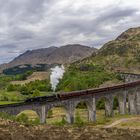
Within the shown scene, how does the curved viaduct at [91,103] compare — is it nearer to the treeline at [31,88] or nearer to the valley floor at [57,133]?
the valley floor at [57,133]

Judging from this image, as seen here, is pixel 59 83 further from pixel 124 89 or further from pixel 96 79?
pixel 124 89

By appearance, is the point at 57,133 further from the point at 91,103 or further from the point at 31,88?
the point at 31,88

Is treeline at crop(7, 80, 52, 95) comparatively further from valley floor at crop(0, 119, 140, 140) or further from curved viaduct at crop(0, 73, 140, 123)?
valley floor at crop(0, 119, 140, 140)

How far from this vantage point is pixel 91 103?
226 feet

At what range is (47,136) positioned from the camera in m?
26.5

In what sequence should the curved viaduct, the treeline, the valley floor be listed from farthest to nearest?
1. the treeline
2. the curved viaduct
3. the valley floor

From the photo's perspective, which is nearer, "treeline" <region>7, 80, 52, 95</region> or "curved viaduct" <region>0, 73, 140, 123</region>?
"curved viaduct" <region>0, 73, 140, 123</region>

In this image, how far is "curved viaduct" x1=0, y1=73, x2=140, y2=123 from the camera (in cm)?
5465

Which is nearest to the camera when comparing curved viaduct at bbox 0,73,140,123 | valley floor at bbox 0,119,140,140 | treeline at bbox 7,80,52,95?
valley floor at bbox 0,119,140,140

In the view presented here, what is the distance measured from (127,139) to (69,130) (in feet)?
16.1

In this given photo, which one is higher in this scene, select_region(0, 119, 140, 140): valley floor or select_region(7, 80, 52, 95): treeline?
select_region(7, 80, 52, 95): treeline

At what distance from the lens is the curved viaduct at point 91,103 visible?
54.6m

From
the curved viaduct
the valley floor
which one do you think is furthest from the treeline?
the valley floor

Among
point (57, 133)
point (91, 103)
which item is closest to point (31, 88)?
point (91, 103)
